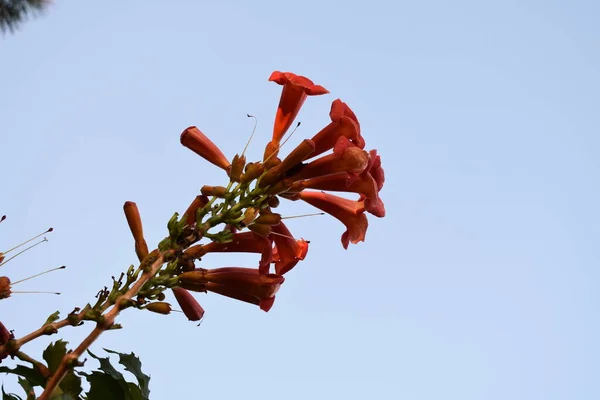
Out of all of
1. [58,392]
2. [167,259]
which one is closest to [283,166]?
[167,259]

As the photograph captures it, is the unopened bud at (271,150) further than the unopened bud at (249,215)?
Yes

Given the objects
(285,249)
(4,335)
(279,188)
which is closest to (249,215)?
(279,188)

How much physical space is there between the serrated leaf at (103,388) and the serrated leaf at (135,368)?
124 mm

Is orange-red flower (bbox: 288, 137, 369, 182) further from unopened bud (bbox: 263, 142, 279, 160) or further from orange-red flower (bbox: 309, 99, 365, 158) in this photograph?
unopened bud (bbox: 263, 142, 279, 160)

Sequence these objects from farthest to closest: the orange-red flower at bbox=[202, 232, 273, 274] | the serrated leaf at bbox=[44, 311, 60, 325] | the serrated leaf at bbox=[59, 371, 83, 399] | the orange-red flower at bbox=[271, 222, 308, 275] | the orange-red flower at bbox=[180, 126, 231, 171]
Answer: the orange-red flower at bbox=[180, 126, 231, 171] < the orange-red flower at bbox=[271, 222, 308, 275] < the orange-red flower at bbox=[202, 232, 273, 274] < the serrated leaf at bbox=[59, 371, 83, 399] < the serrated leaf at bbox=[44, 311, 60, 325]

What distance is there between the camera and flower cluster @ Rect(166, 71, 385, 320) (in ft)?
11.5

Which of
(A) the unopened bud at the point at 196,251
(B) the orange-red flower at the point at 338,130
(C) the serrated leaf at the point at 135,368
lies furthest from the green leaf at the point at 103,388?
(B) the orange-red flower at the point at 338,130

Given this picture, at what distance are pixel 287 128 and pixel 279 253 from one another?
0.70 m

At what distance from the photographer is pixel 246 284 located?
3.77 metres

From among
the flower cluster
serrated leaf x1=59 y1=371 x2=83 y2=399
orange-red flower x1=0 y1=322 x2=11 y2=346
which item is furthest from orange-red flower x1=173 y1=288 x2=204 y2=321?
orange-red flower x1=0 y1=322 x2=11 y2=346

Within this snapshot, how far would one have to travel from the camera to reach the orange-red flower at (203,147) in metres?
3.98

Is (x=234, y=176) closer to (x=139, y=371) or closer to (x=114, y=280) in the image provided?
(x=114, y=280)

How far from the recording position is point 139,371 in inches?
144

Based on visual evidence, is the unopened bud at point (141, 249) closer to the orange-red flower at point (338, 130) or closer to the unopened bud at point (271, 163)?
the unopened bud at point (271, 163)
